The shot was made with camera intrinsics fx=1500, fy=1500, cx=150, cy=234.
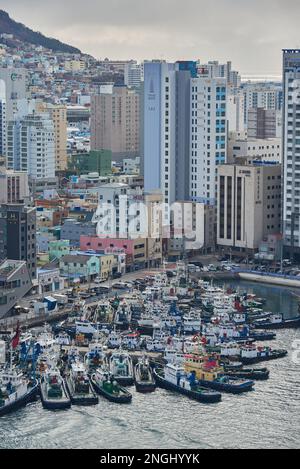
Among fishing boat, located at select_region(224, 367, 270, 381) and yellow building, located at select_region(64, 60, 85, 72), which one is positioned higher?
yellow building, located at select_region(64, 60, 85, 72)

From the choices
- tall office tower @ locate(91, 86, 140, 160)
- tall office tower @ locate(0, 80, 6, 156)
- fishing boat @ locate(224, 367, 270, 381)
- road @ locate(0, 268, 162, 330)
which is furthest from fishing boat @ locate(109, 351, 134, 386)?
tall office tower @ locate(91, 86, 140, 160)

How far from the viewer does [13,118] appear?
25594 mm

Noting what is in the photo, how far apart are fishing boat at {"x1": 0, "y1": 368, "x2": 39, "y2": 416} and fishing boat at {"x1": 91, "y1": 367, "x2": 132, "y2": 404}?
509 millimetres

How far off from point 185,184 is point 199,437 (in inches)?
368

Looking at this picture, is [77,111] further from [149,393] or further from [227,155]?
[149,393]

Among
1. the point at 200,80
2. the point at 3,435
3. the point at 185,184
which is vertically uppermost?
the point at 200,80

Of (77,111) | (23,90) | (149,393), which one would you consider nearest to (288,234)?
(149,393)

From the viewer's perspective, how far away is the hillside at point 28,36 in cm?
5088

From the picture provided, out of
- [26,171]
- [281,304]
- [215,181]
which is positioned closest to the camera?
[281,304]

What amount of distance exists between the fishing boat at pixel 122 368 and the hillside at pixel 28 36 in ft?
127

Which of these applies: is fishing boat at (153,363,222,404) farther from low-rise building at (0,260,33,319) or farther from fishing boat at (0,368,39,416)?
low-rise building at (0,260,33,319)

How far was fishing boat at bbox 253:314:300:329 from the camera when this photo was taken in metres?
14.9

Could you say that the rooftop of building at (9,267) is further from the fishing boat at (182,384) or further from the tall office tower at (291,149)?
the tall office tower at (291,149)

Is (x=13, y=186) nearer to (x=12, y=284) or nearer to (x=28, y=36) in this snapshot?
(x=12, y=284)
